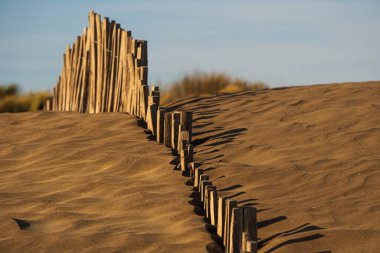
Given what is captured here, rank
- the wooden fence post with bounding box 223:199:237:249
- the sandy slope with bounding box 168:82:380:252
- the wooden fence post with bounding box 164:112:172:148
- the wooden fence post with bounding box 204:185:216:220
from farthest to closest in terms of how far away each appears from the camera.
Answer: the wooden fence post with bounding box 164:112:172:148 < the wooden fence post with bounding box 204:185:216:220 < the sandy slope with bounding box 168:82:380:252 < the wooden fence post with bounding box 223:199:237:249

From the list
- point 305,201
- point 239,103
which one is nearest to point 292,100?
point 239,103

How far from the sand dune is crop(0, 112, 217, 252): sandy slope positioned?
1cm

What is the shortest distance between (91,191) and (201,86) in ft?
33.8

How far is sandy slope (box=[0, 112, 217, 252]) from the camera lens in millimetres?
5352

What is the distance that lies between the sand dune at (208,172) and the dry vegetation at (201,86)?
6.87 metres

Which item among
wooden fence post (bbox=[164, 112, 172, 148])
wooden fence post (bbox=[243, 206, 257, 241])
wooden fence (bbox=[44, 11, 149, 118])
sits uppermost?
wooden fence (bbox=[44, 11, 149, 118])

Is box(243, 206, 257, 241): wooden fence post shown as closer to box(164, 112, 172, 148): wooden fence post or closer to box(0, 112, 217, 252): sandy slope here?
box(0, 112, 217, 252): sandy slope

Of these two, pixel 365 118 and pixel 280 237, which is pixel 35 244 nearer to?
pixel 280 237

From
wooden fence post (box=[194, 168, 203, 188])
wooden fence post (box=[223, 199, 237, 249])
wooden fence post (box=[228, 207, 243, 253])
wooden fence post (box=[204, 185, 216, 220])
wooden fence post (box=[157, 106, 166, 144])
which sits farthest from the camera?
wooden fence post (box=[157, 106, 166, 144])

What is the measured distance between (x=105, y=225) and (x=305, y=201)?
1437 millimetres

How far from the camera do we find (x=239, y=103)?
9.09 meters

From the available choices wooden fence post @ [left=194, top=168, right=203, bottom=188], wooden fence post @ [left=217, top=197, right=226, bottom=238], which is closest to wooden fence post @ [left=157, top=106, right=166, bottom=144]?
wooden fence post @ [left=194, top=168, right=203, bottom=188]

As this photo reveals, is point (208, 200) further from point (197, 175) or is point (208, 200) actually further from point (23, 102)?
point (23, 102)

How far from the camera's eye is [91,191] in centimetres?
659
